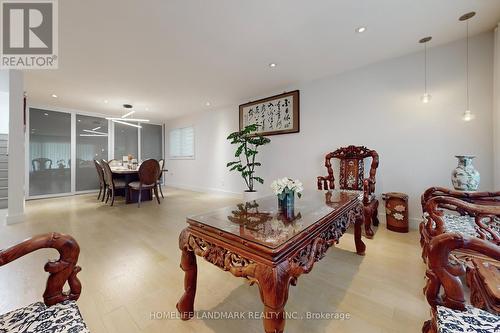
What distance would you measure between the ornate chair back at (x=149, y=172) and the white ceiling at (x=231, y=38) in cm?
158

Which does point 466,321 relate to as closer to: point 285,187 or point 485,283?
point 485,283

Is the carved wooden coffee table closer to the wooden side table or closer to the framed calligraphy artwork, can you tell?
the wooden side table

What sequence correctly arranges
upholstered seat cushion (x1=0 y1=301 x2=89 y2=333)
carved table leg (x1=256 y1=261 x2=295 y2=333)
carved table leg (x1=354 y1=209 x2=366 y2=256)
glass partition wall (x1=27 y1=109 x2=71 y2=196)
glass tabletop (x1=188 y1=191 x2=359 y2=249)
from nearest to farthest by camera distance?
1. upholstered seat cushion (x1=0 y1=301 x2=89 y2=333)
2. carved table leg (x1=256 y1=261 x2=295 y2=333)
3. glass tabletop (x1=188 y1=191 x2=359 y2=249)
4. carved table leg (x1=354 y1=209 x2=366 y2=256)
5. glass partition wall (x1=27 y1=109 x2=71 y2=196)

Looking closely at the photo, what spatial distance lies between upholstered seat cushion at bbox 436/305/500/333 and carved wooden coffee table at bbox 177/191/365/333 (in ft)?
1.66

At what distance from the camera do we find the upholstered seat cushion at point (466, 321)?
67 cm

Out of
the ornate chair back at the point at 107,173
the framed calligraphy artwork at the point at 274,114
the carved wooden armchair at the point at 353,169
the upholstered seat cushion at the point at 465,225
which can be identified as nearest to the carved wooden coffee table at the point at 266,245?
the upholstered seat cushion at the point at 465,225

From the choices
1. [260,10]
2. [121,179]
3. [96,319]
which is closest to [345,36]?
[260,10]

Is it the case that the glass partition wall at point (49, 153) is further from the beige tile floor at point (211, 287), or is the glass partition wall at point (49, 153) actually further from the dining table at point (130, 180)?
the beige tile floor at point (211, 287)

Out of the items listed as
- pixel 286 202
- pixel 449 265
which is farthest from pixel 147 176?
pixel 449 265

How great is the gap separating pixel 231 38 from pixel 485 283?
9.82 ft

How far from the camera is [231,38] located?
97.3 inches

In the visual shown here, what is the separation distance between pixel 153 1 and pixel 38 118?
568cm

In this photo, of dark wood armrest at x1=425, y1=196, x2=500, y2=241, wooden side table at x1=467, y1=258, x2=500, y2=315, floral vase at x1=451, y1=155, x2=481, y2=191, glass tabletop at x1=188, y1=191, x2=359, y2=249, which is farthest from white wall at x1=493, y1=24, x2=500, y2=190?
glass tabletop at x1=188, y1=191, x2=359, y2=249

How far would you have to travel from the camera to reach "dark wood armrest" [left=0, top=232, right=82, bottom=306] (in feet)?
2.48
